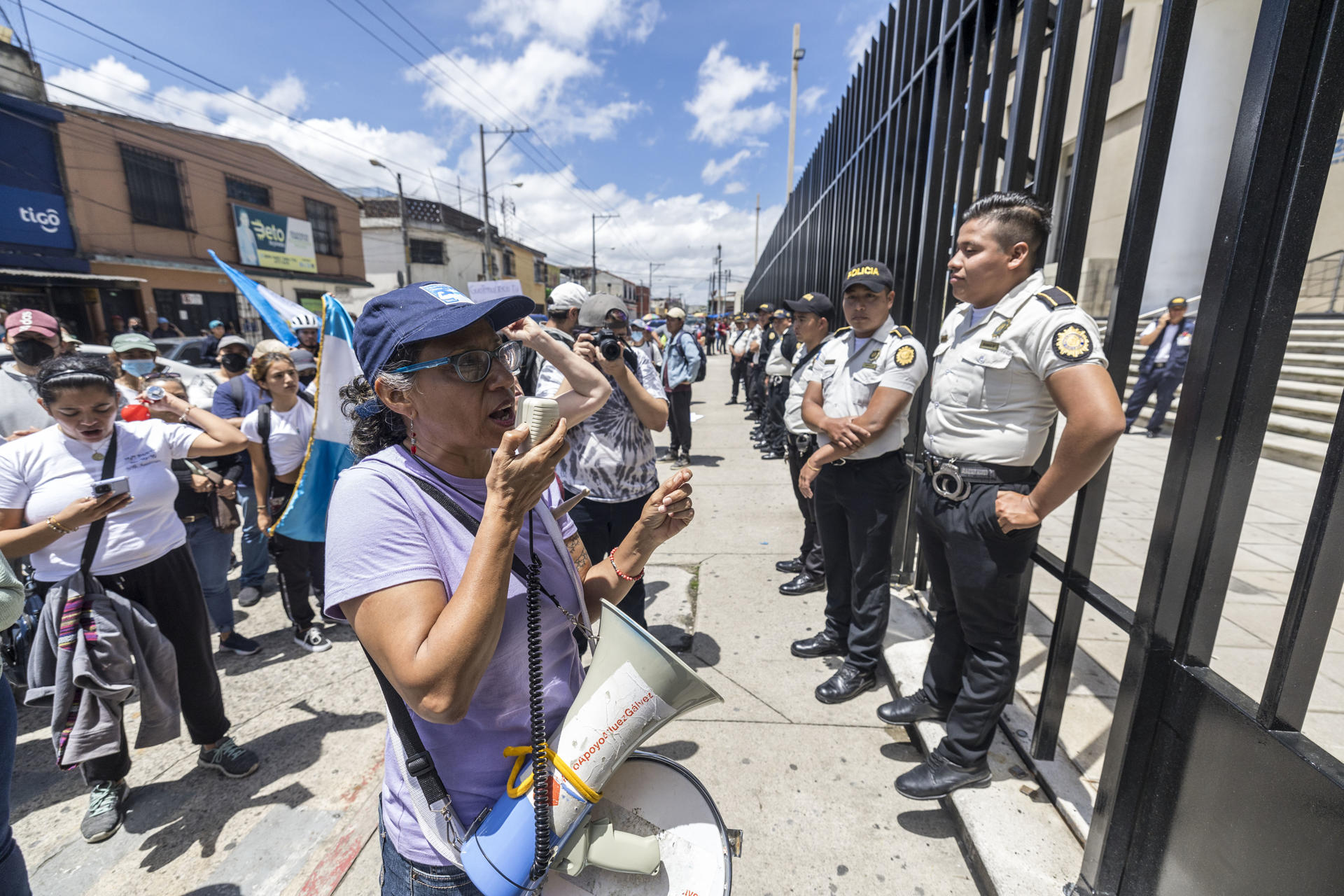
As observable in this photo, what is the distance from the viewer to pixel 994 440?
211 centimetres

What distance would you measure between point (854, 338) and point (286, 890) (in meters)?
3.47

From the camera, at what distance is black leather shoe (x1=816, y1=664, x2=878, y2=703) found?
3.07 metres

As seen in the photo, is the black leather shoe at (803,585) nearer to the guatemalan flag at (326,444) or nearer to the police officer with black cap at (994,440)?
the police officer with black cap at (994,440)

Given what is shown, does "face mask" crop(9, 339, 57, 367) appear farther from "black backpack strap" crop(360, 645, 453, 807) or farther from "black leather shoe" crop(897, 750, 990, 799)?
"black leather shoe" crop(897, 750, 990, 799)

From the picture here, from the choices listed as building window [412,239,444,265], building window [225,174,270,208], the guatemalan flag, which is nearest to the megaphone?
the guatemalan flag

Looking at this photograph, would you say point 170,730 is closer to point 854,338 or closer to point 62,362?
point 62,362

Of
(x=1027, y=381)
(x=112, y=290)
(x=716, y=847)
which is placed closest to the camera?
(x=716, y=847)

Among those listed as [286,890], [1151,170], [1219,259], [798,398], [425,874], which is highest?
[1151,170]

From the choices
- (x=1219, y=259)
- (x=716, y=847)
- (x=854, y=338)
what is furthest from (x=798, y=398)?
(x=716, y=847)

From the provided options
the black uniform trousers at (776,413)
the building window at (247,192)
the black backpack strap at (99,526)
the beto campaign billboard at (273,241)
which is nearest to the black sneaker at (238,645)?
the black backpack strap at (99,526)

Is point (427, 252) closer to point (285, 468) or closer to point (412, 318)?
point (285, 468)

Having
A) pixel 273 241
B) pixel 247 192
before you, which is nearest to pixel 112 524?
pixel 247 192

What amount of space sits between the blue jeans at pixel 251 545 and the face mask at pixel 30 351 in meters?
1.38

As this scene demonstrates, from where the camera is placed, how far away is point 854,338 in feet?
10.7
